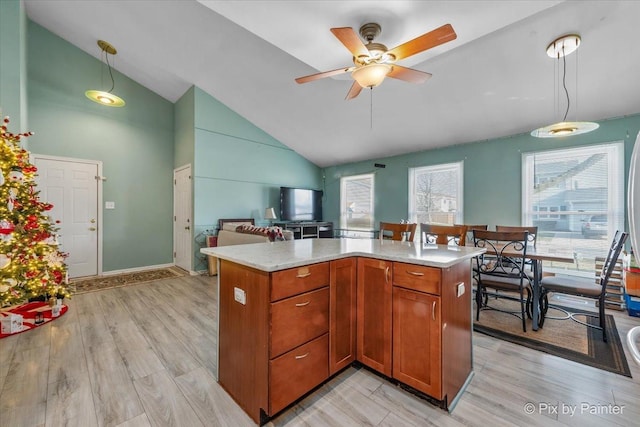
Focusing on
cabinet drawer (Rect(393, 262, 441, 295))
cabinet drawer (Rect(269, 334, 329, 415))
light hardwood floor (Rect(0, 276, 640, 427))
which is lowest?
light hardwood floor (Rect(0, 276, 640, 427))

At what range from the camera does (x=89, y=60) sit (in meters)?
4.73

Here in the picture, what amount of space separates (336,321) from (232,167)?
4.61 metres

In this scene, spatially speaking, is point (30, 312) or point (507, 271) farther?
point (507, 271)

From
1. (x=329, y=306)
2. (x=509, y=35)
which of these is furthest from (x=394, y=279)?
(x=509, y=35)

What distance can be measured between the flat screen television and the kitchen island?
449cm

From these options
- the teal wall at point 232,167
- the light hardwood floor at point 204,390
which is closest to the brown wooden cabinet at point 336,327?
the light hardwood floor at point 204,390

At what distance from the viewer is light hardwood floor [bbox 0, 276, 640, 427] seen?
152 centimetres

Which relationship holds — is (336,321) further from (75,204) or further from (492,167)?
(75,204)

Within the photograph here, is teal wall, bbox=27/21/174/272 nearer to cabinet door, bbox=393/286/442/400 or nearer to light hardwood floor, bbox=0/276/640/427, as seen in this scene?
light hardwood floor, bbox=0/276/640/427

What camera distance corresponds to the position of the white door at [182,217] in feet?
16.8

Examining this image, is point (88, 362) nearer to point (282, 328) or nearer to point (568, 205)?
point (282, 328)

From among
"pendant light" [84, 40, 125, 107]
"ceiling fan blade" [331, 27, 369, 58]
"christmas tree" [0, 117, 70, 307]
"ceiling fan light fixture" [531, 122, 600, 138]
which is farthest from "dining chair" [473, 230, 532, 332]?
"pendant light" [84, 40, 125, 107]

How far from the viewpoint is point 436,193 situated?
5.29 metres

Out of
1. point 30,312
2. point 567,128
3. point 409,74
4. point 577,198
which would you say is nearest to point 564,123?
point 567,128
